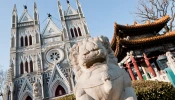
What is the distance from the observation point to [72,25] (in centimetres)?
2469

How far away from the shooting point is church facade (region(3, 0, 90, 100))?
18781 millimetres

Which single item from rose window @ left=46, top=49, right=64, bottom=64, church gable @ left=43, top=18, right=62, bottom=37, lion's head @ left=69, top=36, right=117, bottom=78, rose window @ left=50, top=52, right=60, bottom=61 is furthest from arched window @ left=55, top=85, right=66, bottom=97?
lion's head @ left=69, top=36, right=117, bottom=78

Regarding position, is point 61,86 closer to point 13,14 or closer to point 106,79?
point 13,14

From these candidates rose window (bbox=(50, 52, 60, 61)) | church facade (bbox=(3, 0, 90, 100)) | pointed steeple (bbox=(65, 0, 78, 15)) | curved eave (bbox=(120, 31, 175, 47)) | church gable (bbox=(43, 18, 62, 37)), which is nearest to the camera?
curved eave (bbox=(120, 31, 175, 47))

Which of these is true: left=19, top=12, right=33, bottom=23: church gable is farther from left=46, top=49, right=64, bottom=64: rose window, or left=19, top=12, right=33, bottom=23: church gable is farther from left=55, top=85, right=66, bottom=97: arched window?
left=55, top=85, right=66, bottom=97: arched window

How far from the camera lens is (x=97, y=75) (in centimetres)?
203

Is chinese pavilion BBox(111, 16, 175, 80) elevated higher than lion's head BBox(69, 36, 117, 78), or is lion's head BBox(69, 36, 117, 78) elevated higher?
chinese pavilion BBox(111, 16, 175, 80)

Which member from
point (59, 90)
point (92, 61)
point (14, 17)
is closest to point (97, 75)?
point (92, 61)

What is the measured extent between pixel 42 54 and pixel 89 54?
20530 mm

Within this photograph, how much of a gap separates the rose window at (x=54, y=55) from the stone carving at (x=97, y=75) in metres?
19.3

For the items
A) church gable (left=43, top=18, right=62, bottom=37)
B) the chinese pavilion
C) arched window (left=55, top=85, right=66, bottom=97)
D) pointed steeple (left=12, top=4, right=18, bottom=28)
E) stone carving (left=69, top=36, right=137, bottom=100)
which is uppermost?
pointed steeple (left=12, top=4, right=18, bottom=28)

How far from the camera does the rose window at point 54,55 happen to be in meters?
21.4

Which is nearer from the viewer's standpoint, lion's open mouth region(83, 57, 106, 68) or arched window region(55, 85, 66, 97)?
lion's open mouth region(83, 57, 106, 68)

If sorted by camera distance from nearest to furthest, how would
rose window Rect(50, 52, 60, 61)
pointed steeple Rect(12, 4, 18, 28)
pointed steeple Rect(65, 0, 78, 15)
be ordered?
rose window Rect(50, 52, 60, 61)
pointed steeple Rect(12, 4, 18, 28)
pointed steeple Rect(65, 0, 78, 15)
